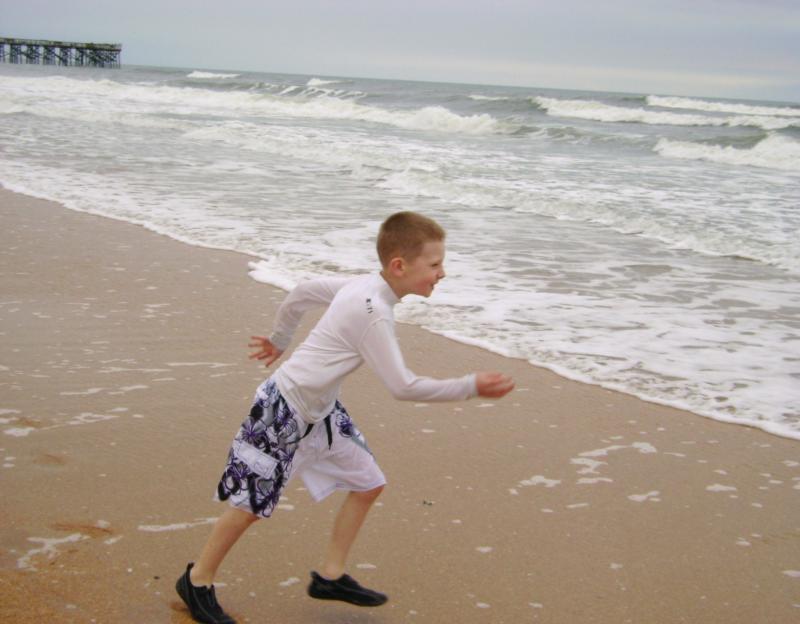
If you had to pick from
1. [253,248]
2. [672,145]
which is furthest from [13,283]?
[672,145]

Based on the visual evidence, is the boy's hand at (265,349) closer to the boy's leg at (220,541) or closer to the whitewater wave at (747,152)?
the boy's leg at (220,541)

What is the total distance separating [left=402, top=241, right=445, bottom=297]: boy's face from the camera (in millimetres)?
2707

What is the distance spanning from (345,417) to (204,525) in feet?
2.64

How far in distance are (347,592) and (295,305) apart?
0.88 metres

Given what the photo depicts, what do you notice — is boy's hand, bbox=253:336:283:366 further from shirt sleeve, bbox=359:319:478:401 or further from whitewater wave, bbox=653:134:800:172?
whitewater wave, bbox=653:134:800:172

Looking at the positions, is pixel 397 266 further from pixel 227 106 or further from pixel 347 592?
pixel 227 106

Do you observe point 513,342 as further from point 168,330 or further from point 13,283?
point 13,283

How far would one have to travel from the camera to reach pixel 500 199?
1327cm

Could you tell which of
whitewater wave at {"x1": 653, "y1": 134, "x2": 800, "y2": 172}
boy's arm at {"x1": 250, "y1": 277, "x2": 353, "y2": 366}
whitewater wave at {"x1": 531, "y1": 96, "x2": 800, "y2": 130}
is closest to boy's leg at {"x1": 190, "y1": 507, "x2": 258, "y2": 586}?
boy's arm at {"x1": 250, "y1": 277, "x2": 353, "y2": 366}

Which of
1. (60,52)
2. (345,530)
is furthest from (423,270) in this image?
(60,52)

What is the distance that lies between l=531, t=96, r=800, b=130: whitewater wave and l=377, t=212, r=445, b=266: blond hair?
3256cm

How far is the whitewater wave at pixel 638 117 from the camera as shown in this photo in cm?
3445

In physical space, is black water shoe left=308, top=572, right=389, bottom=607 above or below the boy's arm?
below

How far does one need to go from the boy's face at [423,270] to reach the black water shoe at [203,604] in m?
1.02
